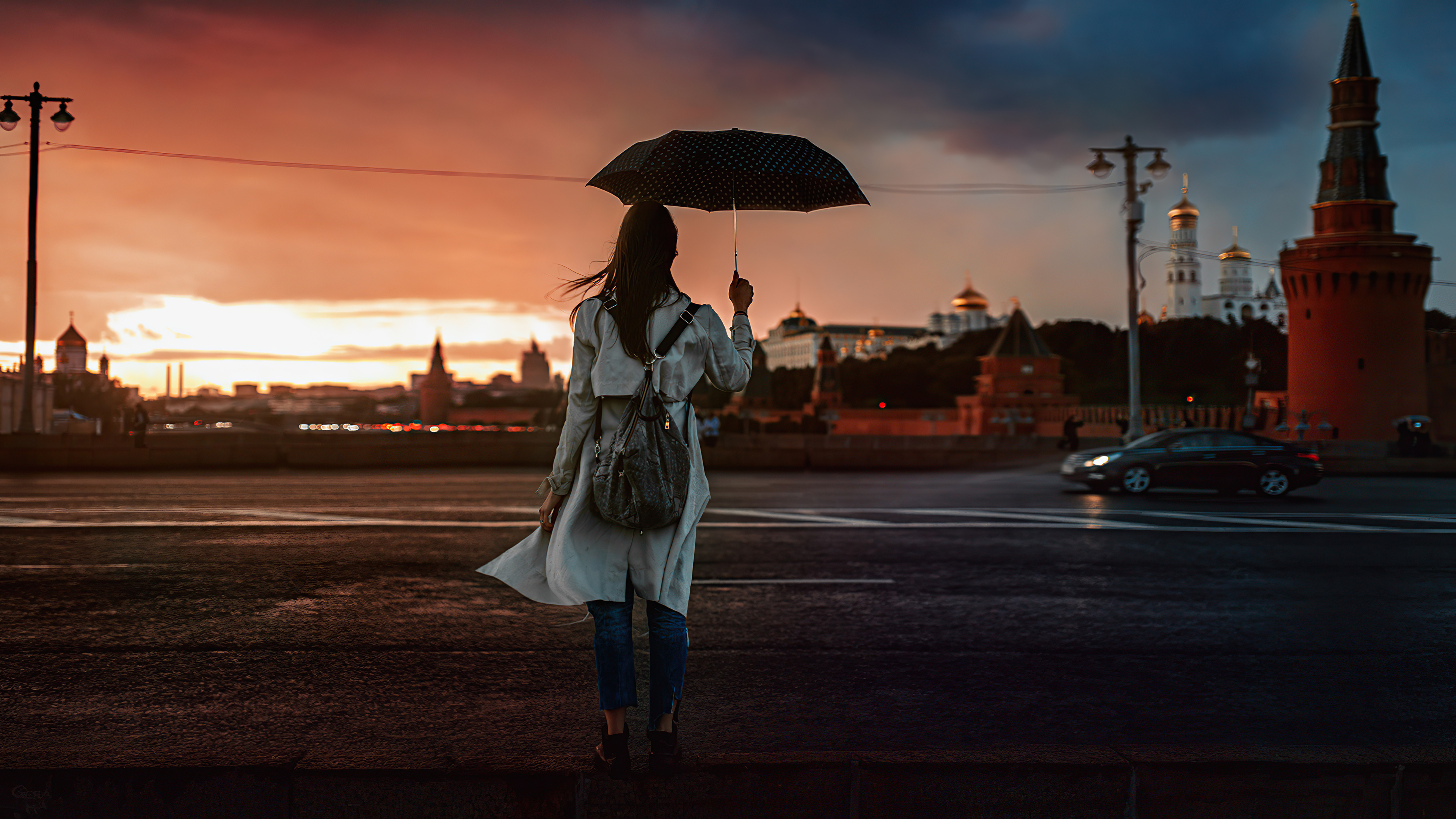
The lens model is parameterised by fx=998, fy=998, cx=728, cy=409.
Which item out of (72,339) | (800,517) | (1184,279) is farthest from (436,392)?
(800,517)

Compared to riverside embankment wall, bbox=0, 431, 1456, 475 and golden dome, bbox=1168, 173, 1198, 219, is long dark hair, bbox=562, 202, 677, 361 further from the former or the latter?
golden dome, bbox=1168, 173, 1198, 219

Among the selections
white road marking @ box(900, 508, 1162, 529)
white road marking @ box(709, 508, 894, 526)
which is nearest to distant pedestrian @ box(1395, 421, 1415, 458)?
white road marking @ box(900, 508, 1162, 529)

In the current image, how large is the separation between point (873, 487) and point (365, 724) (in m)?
14.5

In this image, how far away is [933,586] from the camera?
24.3 feet

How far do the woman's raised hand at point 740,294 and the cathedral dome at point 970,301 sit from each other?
551ft

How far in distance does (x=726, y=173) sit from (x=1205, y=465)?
1526 cm

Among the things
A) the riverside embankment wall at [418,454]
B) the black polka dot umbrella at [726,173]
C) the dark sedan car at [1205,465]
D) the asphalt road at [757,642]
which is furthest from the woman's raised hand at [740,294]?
the riverside embankment wall at [418,454]

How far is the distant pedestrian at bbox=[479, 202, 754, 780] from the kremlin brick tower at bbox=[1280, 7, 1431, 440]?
171ft

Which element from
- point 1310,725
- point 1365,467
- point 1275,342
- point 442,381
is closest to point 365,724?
point 1310,725

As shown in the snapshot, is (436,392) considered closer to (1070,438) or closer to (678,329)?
(1070,438)

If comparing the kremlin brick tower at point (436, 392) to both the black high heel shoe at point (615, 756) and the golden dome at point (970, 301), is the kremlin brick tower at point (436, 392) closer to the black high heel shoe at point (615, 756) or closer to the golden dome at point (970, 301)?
the golden dome at point (970, 301)

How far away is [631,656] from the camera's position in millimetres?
3268

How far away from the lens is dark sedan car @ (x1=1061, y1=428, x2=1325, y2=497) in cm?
1652

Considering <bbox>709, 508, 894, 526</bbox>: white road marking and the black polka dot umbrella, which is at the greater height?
the black polka dot umbrella
